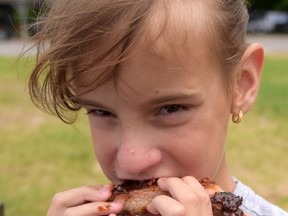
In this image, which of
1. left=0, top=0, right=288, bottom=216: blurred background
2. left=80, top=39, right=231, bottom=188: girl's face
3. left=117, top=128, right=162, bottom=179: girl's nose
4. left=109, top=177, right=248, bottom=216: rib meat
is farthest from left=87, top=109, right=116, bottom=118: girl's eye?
left=0, top=0, right=288, bottom=216: blurred background

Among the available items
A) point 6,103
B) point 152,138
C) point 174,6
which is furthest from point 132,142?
point 6,103

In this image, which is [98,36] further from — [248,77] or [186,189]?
[248,77]

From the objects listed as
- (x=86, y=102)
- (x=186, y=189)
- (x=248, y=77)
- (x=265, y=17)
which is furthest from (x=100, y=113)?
(x=265, y=17)

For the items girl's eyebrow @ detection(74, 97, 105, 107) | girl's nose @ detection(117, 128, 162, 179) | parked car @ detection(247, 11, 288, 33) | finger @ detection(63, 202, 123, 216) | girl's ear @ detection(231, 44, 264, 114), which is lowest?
finger @ detection(63, 202, 123, 216)

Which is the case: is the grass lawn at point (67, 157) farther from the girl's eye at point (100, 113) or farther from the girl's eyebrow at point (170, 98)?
the girl's eyebrow at point (170, 98)

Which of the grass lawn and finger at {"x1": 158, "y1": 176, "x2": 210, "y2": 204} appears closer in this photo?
finger at {"x1": 158, "y1": 176, "x2": 210, "y2": 204}

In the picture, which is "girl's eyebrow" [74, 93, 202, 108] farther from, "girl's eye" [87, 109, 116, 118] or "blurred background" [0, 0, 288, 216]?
"blurred background" [0, 0, 288, 216]

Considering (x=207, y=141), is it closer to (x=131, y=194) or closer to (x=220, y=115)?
(x=220, y=115)

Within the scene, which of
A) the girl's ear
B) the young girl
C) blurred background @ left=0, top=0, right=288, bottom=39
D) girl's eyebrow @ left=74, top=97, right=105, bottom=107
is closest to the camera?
the young girl
